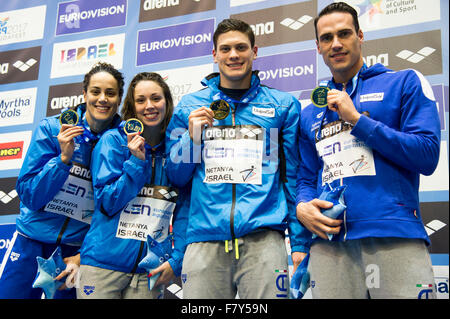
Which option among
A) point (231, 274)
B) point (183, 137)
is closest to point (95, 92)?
point (183, 137)

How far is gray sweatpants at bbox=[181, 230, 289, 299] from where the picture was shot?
1.91 m

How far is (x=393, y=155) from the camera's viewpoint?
175 centimetres

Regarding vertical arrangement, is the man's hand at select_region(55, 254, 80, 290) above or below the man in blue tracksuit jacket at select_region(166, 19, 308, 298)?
below

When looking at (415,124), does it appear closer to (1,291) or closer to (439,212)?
(439,212)

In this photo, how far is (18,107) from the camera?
165 inches

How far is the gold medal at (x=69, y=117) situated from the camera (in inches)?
97.6

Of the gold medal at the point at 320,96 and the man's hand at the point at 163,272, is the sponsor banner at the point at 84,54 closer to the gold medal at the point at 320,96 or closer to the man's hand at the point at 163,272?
the man's hand at the point at 163,272

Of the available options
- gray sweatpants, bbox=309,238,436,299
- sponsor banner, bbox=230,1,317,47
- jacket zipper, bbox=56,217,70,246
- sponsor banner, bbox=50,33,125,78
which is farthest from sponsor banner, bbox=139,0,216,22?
gray sweatpants, bbox=309,238,436,299

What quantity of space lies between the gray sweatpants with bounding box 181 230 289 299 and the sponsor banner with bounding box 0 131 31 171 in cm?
270

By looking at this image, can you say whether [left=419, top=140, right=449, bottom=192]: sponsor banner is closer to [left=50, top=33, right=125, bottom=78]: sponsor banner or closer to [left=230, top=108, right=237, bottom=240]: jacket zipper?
[left=230, top=108, right=237, bottom=240]: jacket zipper

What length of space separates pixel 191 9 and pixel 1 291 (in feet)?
8.64

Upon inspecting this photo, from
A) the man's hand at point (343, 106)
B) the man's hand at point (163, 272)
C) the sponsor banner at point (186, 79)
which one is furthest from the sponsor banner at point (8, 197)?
the man's hand at point (343, 106)

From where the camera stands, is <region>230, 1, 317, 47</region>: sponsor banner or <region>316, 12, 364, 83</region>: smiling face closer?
<region>316, 12, 364, 83</region>: smiling face

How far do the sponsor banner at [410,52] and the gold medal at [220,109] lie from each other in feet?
4.70
